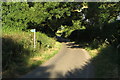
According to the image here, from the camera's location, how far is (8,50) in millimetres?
8930

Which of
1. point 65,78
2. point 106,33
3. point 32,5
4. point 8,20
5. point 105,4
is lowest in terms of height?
point 65,78

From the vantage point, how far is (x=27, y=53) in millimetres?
11141

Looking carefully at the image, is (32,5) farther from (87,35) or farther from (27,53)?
(87,35)

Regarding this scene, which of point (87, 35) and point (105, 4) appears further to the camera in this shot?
point (87, 35)

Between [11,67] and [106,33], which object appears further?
[106,33]

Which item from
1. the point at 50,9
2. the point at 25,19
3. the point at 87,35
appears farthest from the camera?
the point at 87,35

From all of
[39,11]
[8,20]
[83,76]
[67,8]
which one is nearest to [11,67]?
[83,76]

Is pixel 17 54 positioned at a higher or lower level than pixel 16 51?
lower

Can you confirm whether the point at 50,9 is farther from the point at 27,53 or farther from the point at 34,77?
the point at 34,77

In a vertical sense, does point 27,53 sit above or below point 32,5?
below

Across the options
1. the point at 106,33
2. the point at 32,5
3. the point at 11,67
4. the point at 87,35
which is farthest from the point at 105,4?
the point at 87,35

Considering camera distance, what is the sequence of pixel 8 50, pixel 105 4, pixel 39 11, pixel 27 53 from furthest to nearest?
pixel 39 11, pixel 105 4, pixel 27 53, pixel 8 50

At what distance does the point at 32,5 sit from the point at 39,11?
1420 millimetres

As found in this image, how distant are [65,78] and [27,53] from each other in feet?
15.1
